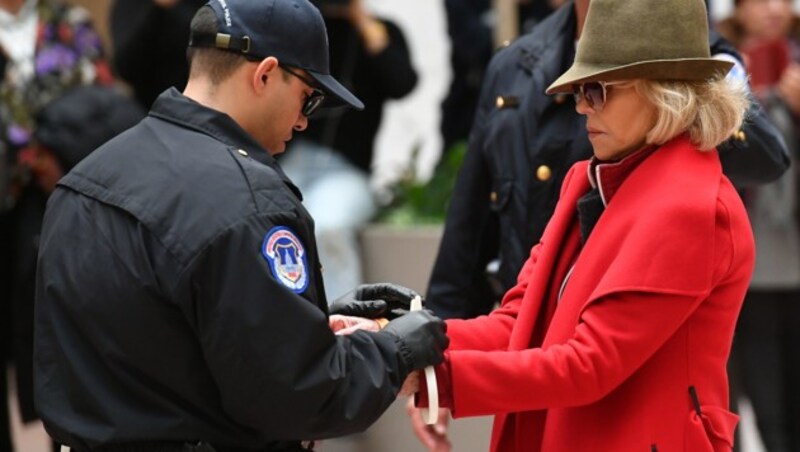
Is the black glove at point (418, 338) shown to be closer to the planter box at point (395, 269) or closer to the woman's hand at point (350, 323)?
the woman's hand at point (350, 323)

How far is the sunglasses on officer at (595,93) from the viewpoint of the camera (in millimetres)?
3068

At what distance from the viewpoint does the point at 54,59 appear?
5.72 metres

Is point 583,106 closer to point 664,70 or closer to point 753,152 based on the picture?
point 664,70

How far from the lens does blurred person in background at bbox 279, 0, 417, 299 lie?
19.9 feet

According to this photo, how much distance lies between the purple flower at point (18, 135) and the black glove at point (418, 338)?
296cm

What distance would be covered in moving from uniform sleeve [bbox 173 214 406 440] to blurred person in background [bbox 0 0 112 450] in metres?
2.88

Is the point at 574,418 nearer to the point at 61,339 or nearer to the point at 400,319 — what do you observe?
the point at 400,319

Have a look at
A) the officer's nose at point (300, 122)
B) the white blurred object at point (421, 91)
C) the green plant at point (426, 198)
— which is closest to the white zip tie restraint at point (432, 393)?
the officer's nose at point (300, 122)

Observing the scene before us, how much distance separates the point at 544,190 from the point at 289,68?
123 cm

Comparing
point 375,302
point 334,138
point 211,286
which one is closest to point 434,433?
point 375,302

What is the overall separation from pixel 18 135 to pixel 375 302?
272 cm

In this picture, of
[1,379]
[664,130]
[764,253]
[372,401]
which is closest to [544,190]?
[664,130]

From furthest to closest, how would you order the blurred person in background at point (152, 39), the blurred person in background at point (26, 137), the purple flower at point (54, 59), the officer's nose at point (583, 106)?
1. the blurred person in background at point (152, 39)
2. the purple flower at point (54, 59)
3. the blurred person in background at point (26, 137)
4. the officer's nose at point (583, 106)

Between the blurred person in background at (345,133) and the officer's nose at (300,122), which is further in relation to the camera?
the blurred person in background at (345,133)
